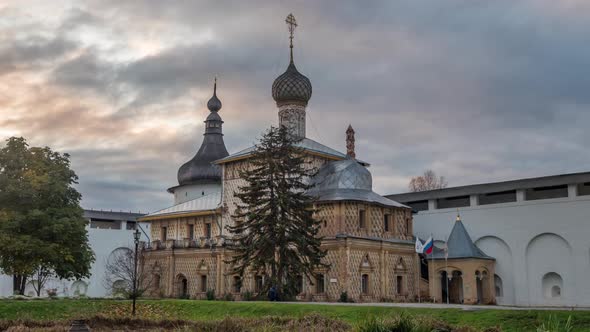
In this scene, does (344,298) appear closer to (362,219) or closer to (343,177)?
(362,219)

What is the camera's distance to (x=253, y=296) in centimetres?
3142

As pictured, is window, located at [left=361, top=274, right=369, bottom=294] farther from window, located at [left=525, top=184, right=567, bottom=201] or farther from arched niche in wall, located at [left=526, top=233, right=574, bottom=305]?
window, located at [left=525, top=184, right=567, bottom=201]

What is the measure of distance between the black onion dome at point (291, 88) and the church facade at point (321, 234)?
0.06m

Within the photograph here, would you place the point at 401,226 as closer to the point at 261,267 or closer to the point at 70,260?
the point at 261,267

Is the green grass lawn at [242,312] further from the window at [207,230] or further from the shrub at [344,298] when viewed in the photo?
the window at [207,230]

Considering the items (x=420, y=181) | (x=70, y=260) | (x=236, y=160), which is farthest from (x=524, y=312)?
(x=420, y=181)

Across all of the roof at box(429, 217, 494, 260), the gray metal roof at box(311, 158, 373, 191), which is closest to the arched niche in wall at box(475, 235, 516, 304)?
the roof at box(429, 217, 494, 260)

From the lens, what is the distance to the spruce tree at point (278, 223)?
26094mm

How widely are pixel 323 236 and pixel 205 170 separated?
18.0 meters

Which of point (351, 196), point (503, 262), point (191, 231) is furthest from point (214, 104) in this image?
point (503, 262)

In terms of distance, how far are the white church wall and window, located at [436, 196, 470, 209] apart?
0.95 metres

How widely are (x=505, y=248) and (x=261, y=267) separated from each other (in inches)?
539

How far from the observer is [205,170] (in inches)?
1797

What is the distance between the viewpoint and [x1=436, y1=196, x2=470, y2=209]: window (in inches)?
1433
